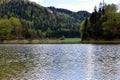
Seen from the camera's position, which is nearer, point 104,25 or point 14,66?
point 14,66

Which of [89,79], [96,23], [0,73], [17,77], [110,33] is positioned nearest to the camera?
[89,79]

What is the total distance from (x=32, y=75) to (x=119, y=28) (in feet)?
462

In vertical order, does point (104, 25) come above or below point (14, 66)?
above

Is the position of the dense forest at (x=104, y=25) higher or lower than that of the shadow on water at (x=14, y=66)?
higher

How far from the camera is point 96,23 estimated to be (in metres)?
189

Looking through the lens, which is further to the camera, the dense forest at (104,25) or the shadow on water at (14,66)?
the dense forest at (104,25)

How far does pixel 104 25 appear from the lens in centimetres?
17888

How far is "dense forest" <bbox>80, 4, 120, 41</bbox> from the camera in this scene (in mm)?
175250

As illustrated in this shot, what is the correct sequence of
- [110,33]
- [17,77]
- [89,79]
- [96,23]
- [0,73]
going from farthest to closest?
[96,23]
[110,33]
[0,73]
[17,77]
[89,79]

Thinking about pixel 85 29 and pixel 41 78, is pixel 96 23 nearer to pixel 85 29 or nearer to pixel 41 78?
pixel 85 29

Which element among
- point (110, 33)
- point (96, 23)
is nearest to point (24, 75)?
point (110, 33)

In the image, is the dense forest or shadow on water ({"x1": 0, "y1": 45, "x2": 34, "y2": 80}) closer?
shadow on water ({"x1": 0, "y1": 45, "x2": 34, "y2": 80})

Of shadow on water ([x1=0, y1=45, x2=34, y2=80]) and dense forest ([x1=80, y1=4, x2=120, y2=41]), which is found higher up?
dense forest ([x1=80, y1=4, x2=120, y2=41])

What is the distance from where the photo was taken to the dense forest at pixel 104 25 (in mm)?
175250
